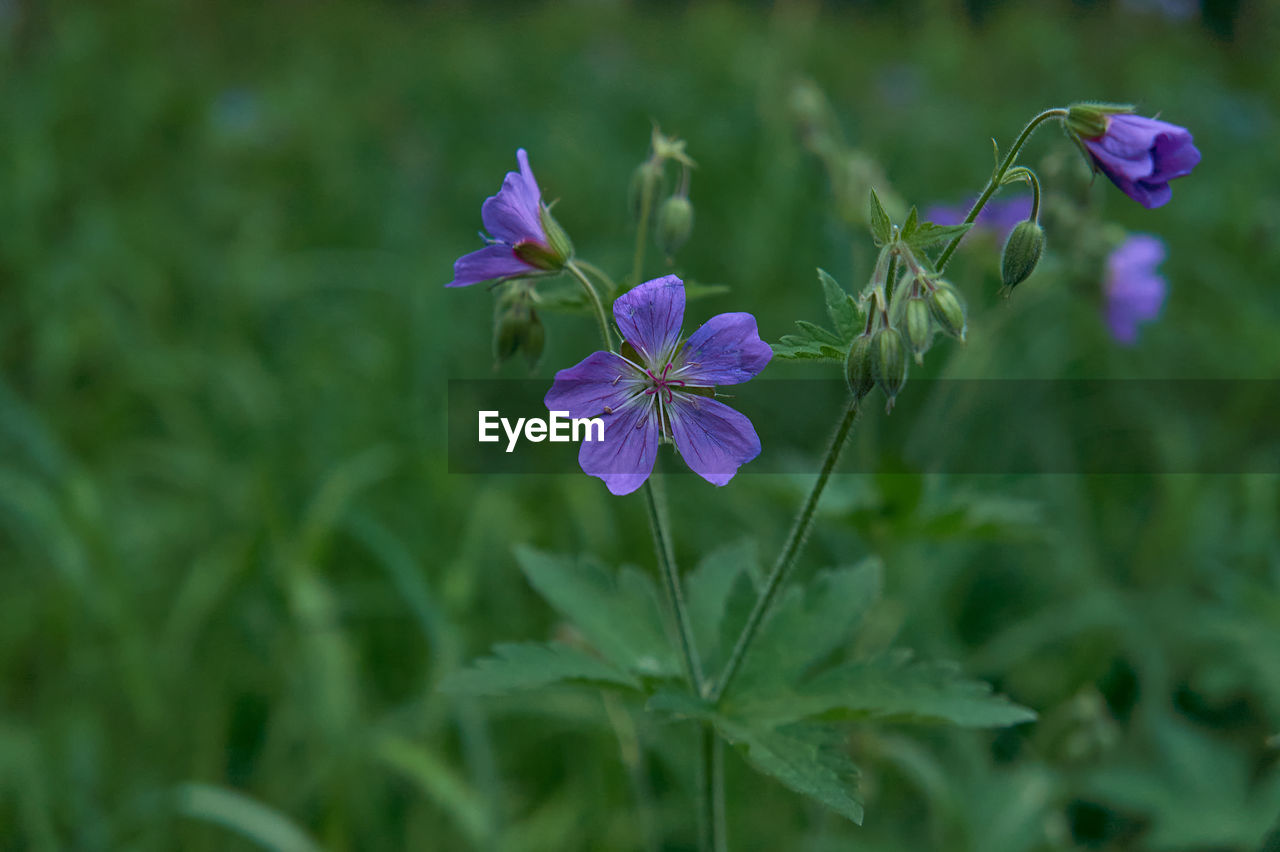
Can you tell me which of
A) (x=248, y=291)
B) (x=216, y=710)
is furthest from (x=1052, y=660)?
(x=248, y=291)

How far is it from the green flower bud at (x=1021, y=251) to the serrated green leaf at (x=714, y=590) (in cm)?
62

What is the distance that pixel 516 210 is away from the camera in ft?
4.38

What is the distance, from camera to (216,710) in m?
2.44

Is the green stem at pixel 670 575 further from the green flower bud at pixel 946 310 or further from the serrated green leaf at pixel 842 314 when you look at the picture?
the green flower bud at pixel 946 310

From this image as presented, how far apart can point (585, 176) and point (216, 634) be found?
295 centimetres

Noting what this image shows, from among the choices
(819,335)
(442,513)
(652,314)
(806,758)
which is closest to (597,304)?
(652,314)

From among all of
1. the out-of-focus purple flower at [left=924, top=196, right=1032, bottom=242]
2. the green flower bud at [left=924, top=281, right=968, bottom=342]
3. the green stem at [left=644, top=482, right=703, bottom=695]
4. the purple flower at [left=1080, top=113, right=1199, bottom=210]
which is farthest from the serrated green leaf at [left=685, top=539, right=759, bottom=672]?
the out-of-focus purple flower at [left=924, top=196, right=1032, bottom=242]

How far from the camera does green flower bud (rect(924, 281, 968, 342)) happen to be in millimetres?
1197

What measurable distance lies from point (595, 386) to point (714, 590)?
20.7 inches

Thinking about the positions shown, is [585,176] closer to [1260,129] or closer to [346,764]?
[346,764]
